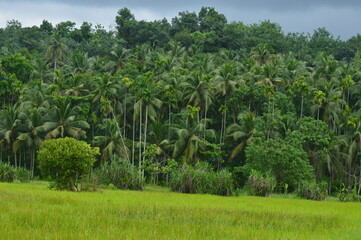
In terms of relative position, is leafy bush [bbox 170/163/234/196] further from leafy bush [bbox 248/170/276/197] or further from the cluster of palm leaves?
the cluster of palm leaves

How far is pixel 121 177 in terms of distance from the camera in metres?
36.9

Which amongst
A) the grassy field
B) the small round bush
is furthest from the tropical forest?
the grassy field

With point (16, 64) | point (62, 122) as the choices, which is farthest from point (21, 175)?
point (16, 64)

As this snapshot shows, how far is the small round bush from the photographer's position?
2692 cm

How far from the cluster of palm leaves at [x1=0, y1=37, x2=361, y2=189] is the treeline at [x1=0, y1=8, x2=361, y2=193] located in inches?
4.4

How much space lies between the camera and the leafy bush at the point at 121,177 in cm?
3678

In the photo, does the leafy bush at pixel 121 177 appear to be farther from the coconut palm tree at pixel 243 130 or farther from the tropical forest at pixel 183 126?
the coconut palm tree at pixel 243 130

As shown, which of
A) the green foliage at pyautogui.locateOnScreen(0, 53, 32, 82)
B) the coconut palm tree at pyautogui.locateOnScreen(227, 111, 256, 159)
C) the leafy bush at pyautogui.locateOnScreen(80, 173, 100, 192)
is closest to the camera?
the leafy bush at pyautogui.locateOnScreen(80, 173, 100, 192)

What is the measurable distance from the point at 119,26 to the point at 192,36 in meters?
14.2

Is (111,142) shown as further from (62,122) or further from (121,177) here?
(121,177)

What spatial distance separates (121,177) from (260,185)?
10131 millimetres

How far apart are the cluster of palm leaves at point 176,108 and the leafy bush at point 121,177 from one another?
321 inches

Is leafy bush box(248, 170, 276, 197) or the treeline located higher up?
the treeline

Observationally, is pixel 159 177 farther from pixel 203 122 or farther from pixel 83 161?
pixel 83 161
